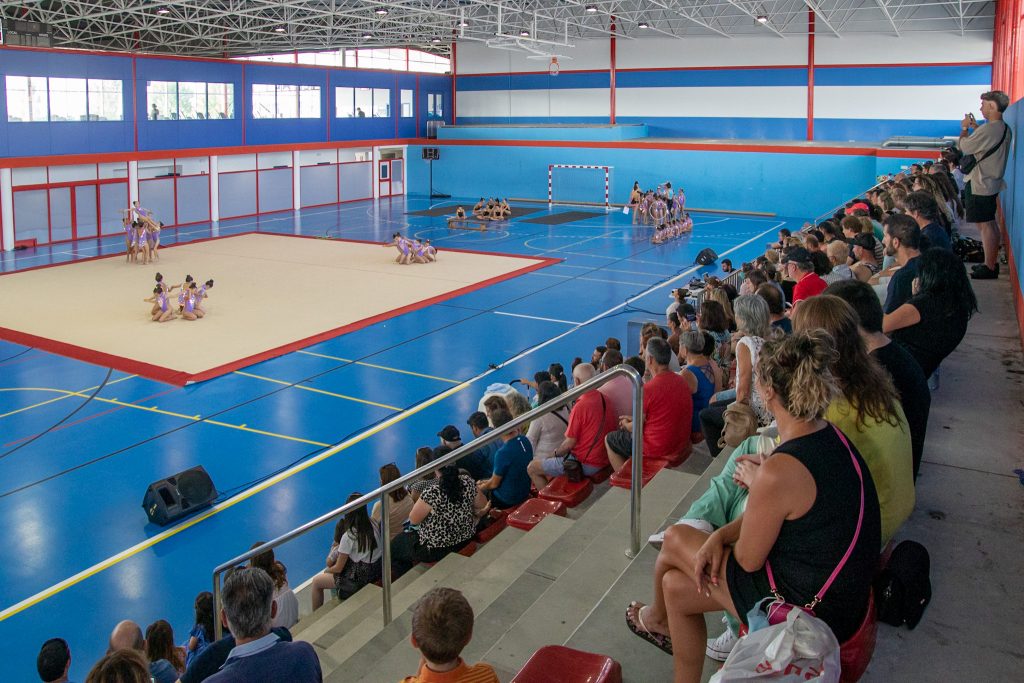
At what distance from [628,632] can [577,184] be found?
40092 mm

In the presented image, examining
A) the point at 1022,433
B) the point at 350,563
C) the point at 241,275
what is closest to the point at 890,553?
the point at 1022,433

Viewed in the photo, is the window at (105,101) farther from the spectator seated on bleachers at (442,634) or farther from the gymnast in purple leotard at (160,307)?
the spectator seated on bleachers at (442,634)

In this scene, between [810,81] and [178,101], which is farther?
[810,81]

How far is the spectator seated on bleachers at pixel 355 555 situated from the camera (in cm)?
765

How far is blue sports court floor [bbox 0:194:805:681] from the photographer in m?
9.31

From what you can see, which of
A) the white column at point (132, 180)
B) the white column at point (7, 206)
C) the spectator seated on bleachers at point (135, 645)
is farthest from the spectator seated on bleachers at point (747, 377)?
the white column at point (132, 180)

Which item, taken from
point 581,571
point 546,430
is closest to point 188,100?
point 546,430

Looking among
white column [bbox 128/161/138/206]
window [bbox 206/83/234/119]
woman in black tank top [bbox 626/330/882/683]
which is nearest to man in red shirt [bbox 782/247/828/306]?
woman in black tank top [bbox 626/330/882/683]

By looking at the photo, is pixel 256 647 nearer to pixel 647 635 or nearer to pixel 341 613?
pixel 647 635

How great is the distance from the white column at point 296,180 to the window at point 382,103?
5903mm

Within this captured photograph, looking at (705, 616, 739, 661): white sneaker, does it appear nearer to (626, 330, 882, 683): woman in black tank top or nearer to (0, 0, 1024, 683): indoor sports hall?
(0, 0, 1024, 683): indoor sports hall

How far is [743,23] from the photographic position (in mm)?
41625

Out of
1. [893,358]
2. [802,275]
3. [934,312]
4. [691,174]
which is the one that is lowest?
[893,358]

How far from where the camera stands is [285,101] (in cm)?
3969
